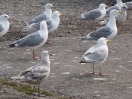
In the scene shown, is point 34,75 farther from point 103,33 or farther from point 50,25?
point 50,25

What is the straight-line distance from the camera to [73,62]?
10812mm

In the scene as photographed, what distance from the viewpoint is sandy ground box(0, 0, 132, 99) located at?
8.72m

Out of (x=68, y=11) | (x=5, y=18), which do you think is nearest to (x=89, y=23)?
(x=68, y=11)

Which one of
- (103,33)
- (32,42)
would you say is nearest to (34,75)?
(32,42)

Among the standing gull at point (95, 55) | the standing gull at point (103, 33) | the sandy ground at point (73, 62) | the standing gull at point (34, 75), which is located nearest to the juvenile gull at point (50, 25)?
the sandy ground at point (73, 62)

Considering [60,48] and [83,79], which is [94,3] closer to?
[60,48]

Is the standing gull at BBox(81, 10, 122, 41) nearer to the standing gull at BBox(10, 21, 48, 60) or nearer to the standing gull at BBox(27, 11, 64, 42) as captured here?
the standing gull at BBox(10, 21, 48, 60)

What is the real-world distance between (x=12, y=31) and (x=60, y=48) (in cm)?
248

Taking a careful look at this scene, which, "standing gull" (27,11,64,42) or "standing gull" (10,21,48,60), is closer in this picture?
"standing gull" (10,21,48,60)

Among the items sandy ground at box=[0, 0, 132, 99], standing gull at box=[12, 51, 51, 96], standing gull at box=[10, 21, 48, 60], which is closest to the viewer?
standing gull at box=[12, 51, 51, 96]

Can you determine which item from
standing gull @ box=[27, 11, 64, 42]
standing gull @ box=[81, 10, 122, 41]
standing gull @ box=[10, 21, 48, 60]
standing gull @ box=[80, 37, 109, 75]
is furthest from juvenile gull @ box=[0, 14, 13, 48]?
standing gull @ box=[80, 37, 109, 75]

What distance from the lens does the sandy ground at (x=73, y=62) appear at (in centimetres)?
872

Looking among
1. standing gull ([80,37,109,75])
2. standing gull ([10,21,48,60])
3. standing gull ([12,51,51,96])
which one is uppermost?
standing gull ([10,21,48,60])

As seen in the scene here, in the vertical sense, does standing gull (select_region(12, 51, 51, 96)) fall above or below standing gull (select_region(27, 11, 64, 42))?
below
